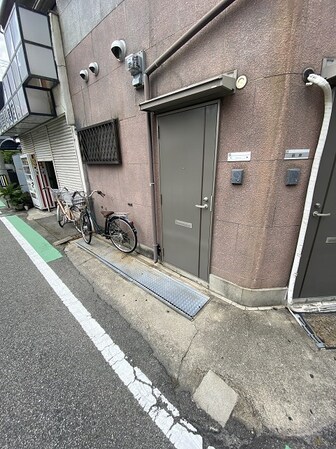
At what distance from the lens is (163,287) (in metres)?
3.01

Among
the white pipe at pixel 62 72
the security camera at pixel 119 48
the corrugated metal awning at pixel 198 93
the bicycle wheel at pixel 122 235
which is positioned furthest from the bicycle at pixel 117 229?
the security camera at pixel 119 48

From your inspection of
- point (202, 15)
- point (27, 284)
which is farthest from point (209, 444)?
point (202, 15)

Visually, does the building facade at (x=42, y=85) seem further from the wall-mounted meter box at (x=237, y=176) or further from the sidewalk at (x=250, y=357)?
the sidewalk at (x=250, y=357)

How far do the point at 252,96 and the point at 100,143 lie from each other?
10.7ft

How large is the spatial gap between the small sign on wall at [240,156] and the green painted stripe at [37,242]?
4072mm

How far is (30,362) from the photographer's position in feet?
6.49

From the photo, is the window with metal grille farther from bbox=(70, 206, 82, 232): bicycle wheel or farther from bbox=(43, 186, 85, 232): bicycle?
bbox=(70, 206, 82, 232): bicycle wheel

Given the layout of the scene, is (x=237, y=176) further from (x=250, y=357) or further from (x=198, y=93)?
(x=250, y=357)

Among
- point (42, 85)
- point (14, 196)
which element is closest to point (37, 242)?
point (42, 85)

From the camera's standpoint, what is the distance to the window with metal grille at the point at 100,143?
3.72 metres

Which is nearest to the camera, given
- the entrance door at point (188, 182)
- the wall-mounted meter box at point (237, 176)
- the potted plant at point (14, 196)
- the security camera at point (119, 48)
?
the wall-mounted meter box at point (237, 176)

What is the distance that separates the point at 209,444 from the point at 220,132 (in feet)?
9.44

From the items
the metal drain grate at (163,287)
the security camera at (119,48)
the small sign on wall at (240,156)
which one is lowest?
the metal drain grate at (163,287)

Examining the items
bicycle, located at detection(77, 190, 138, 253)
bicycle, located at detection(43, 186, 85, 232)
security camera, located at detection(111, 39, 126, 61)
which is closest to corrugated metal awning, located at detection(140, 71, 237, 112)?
security camera, located at detection(111, 39, 126, 61)
